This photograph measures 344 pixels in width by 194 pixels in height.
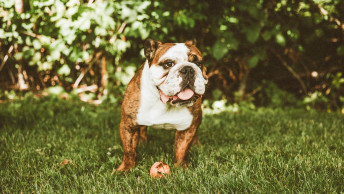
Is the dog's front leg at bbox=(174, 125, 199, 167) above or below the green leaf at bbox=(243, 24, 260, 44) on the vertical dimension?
below

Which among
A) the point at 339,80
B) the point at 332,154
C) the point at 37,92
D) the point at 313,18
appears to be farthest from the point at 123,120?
the point at 339,80

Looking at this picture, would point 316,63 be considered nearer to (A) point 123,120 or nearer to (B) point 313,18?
(B) point 313,18

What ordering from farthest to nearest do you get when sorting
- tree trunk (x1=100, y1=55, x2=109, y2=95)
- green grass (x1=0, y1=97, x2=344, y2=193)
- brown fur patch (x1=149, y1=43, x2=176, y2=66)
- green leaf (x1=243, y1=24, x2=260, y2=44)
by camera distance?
tree trunk (x1=100, y1=55, x2=109, y2=95), green leaf (x1=243, y1=24, x2=260, y2=44), brown fur patch (x1=149, y1=43, x2=176, y2=66), green grass (x1=0, y1=97, x2=344, y2=193)

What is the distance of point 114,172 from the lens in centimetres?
273

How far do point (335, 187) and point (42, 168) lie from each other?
7.57 ft

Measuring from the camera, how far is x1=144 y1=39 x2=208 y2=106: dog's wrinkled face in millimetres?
2432

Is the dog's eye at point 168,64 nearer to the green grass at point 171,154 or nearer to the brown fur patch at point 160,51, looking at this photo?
the brown fur patch at point 160,51

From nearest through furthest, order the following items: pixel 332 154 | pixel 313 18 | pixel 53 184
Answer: pixel 53 184 → pixel 332 154 → pixel 313 18

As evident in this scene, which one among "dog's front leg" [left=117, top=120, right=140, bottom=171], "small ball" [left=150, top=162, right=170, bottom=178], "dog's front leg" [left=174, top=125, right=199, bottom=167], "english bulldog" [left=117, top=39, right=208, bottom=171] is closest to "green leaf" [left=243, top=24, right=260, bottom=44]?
"english bulldog" [left=117, top=39, right=208, bottom=171]

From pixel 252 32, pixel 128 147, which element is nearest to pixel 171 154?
pixel 128 147

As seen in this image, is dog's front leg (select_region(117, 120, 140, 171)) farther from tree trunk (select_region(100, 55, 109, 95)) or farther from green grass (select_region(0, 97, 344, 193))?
tree trunk (select_region(100, 55, 109, 95))

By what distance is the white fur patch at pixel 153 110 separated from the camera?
8.93 ft

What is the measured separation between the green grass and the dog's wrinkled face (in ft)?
1.96

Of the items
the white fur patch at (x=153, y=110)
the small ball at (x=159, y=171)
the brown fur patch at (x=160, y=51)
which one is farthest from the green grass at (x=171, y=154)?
the brown fur patch at (x=160, y=51)
